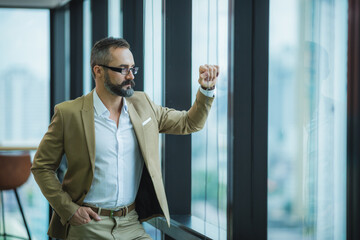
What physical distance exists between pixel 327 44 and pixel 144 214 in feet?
3.81

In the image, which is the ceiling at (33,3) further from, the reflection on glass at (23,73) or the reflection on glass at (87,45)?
the reflection on glass at (87,45)

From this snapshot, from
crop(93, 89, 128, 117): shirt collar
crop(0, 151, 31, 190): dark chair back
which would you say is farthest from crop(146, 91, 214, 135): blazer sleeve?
crop(0, 151, 31, 190): dark chair back

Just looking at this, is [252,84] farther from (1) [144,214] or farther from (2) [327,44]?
(1) [144,214]

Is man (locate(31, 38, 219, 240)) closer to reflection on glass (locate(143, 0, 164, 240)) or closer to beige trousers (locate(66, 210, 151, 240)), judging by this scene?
beige trousers (locate(66, 210, 151, 240))

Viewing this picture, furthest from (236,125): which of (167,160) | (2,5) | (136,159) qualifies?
(2,5)

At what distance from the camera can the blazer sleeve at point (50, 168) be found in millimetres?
2254

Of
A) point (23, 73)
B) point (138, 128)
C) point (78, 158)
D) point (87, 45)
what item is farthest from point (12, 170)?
point (23, 73)

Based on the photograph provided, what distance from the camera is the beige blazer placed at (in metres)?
2.26

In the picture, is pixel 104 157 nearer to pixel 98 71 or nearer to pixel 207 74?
pixel 98 71

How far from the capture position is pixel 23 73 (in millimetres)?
7559

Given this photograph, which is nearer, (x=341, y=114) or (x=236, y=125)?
(x=341, y=114)

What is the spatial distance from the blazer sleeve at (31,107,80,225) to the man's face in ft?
0.88

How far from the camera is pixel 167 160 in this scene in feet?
11.5

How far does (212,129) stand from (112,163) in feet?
2.68
